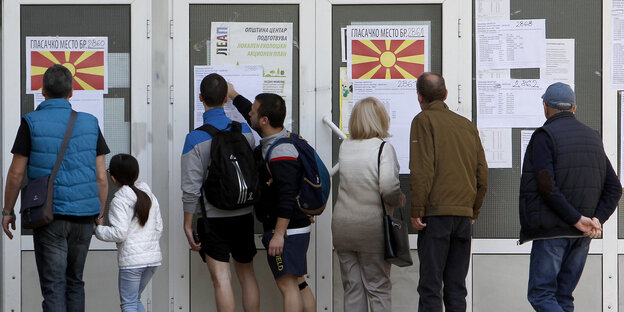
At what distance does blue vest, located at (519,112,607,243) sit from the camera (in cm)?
461

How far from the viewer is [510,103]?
5.68 m

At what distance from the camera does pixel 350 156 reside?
16.0 ft

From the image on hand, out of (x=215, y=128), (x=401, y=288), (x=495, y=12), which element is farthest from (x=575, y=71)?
(x=215, y=128)

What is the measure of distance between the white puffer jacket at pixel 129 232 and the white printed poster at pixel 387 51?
73.2 inches

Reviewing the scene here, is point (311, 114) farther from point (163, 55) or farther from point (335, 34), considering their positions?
point (163, 55)

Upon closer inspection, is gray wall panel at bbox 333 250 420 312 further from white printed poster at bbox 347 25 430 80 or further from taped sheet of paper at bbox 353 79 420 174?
white printed poster at bbox 347 25 430 80

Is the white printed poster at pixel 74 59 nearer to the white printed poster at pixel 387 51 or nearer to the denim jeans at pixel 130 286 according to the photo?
the denim jeans at pixel 130 286

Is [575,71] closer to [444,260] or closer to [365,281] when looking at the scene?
[444,260]

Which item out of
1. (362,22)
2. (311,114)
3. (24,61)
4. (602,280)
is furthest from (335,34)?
(602,280)

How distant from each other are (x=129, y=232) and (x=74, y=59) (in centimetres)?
168

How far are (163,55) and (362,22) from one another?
147 cm

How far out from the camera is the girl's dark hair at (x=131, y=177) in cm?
466

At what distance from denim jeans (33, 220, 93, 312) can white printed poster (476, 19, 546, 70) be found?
3026 millimetres

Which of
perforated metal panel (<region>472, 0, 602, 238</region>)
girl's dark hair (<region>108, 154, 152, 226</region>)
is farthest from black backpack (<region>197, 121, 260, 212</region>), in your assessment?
perforated metal panel (<region>472, 0, 602, 238</region>)
